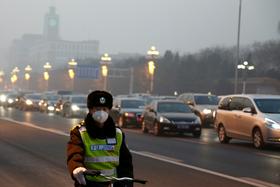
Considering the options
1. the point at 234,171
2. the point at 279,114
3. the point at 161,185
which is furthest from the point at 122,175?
the point at 279,114

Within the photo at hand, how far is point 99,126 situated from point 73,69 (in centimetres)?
A: 9120

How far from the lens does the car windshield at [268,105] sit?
20703mm

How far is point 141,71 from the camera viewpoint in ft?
372

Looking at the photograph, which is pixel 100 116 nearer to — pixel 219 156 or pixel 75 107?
pixel 219 156

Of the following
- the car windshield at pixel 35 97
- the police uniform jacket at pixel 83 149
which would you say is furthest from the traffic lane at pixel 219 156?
the car windshield at pixel 35 97

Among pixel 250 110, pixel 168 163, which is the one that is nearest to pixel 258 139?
pixel 250 110

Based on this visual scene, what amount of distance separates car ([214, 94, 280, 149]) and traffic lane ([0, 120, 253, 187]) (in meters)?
4.69

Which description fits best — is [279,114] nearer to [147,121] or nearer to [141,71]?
[147,121]

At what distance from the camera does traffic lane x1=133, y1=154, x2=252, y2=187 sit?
12.0 meters

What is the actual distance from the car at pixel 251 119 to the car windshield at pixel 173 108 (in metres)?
3.38

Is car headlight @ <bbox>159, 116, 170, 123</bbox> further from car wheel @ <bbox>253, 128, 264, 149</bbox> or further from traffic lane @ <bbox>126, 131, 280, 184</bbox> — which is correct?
car wheel @ <bbox>253, 128, 264, 149</bbox>

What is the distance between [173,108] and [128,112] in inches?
241

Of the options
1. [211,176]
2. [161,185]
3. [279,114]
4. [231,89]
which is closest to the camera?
[161,185]

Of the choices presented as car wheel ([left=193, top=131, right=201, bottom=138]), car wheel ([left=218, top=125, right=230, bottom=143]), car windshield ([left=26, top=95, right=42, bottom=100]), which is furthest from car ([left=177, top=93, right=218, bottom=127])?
car windshield ([left=26, top=95, right=42, bottom=100])
